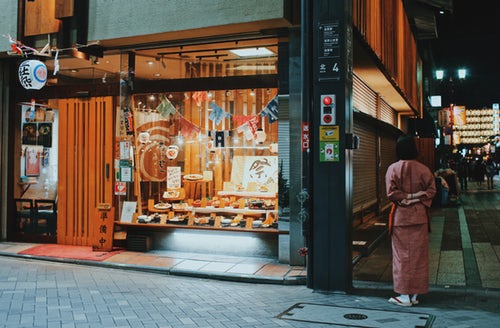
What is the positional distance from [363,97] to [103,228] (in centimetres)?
759

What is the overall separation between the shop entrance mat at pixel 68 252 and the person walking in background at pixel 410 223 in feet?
20.4

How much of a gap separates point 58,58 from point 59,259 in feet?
16.0

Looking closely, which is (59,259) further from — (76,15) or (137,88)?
(76,15)

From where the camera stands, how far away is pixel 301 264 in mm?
9781

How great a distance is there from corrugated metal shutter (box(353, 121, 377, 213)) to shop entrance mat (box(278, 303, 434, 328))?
17.7 ft

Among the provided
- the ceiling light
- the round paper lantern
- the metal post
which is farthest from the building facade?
the metal post

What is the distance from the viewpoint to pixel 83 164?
12273 mm

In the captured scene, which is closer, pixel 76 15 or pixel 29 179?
pixel 76 15

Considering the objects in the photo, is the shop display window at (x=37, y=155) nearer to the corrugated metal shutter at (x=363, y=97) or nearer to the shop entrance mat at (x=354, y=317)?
the corrugated metal shutter at (x=363, y=97)

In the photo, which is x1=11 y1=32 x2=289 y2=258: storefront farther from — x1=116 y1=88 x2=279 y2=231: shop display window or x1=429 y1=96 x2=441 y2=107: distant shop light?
x1=429 y1=96 x2=441 y2=107: distant shop light

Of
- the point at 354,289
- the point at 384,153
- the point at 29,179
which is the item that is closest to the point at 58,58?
the point at 29,179

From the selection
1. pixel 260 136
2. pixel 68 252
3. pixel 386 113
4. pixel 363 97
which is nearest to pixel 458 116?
pixel 386 113

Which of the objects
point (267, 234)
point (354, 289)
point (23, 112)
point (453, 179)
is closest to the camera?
point (354, 289)

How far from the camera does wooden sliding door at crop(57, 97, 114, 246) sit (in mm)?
12047
